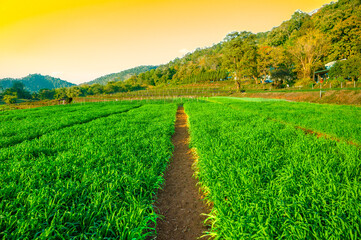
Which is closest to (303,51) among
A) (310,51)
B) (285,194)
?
(310,51)

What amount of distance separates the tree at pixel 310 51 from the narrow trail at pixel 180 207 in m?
53.9

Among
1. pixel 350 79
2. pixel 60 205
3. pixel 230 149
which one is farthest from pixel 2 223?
pixel 350 79

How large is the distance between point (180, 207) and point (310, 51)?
193 ft

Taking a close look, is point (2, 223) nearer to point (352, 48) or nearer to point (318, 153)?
point (318, 153)

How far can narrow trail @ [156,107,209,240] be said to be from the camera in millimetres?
2574

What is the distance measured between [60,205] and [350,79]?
47.3m

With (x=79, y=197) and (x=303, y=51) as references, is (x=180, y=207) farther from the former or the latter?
(x=303, y=51)

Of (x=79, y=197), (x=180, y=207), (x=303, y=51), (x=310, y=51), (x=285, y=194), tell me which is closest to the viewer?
(x=285, y=194)

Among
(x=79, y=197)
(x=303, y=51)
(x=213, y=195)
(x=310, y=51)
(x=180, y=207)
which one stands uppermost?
(x=303, y=51)

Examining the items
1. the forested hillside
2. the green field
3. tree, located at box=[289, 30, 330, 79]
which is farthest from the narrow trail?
tree, located at box=[289, 30, 330, 79]

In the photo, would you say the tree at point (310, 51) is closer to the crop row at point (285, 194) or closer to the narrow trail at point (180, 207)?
the crop row at point (285, 194)

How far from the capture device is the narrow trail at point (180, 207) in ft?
8.45

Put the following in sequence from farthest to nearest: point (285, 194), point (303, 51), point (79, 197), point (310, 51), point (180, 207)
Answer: point (303, 51)
point (310, 51)
point (180, 207)
point (79, 197)
point (285, 194)

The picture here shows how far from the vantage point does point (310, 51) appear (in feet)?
144
